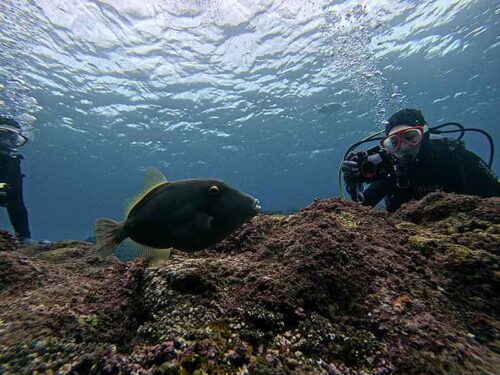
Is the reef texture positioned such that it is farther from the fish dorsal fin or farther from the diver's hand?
the diver's hand

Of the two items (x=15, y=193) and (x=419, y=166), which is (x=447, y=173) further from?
(x=15, y=193)

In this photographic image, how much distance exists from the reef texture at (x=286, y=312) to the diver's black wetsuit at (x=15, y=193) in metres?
7.17

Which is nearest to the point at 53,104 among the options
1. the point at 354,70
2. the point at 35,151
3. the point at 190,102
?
the point at 190,102

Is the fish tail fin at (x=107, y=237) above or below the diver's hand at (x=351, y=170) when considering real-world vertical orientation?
below

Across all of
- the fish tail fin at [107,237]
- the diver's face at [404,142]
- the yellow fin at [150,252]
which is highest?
the diver's face at [404,142]

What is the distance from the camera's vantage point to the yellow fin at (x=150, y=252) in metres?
2.03

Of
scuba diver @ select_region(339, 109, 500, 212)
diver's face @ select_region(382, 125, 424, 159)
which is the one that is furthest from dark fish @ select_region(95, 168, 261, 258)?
diver's face @ select_region(382, 125, 424, 159)

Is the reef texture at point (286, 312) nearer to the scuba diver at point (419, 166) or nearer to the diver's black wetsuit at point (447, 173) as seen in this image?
the scuba diver at point (419, 166)

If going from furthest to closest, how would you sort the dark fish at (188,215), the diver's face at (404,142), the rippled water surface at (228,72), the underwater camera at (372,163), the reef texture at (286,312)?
the rippled water surface at (228,72), the diver's face at (404,142), the underwater camera at (372,163), the dark fish at (188,215), the reef texture at (286,312)

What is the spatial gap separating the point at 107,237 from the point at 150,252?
1.04 ft

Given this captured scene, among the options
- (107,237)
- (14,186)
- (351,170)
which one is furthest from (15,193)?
(351,170)

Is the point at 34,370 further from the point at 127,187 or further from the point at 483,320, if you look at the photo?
the point at 127,187

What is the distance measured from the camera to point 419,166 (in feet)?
16.7

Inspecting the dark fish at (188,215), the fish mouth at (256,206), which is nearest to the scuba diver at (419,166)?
the fish mouth at (256,206)
